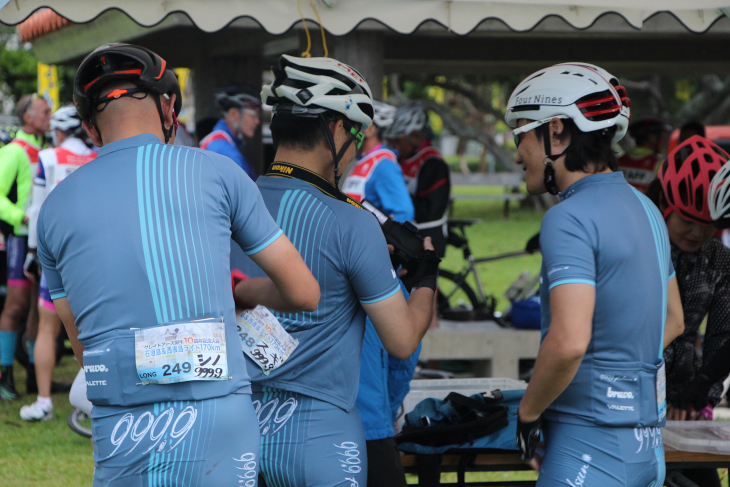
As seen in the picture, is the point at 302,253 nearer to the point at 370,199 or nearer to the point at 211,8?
the point at 211,8

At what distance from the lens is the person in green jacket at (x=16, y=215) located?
21.4 ft

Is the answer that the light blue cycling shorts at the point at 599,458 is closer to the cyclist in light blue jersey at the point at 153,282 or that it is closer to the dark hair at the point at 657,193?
the cyclist in light blue jersey at the point at 153,282

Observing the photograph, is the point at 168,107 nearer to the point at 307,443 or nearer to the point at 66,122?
the point at 307,443

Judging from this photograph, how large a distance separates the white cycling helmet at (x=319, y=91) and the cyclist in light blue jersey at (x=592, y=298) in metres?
0.47

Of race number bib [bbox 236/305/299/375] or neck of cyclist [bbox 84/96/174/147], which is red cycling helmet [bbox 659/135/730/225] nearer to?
race number bib [bbox 236/305/299/375]

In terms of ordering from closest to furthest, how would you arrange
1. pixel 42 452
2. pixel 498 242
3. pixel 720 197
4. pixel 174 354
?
1. pixel 174 354
2. pixel 720 197
3. pixel 42 452
4. pixel 498 242

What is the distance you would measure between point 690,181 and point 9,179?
559 cm

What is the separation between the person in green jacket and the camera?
257 inches

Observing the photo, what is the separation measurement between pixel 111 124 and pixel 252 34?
6050mm

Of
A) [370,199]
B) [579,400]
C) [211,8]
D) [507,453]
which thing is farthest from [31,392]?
[579,400]

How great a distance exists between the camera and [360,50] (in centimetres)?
548

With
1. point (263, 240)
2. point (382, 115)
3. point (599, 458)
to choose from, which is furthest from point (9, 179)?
point (599, 458)

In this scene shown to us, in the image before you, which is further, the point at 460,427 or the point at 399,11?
the point at 399,11

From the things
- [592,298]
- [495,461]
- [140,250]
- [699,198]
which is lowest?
[495,461]
